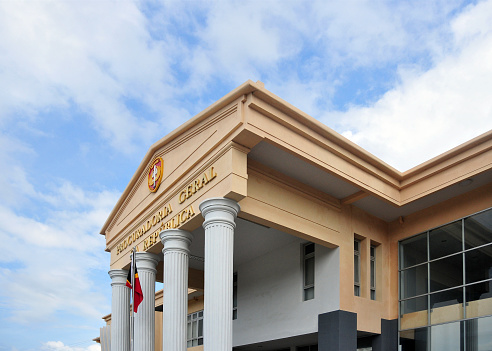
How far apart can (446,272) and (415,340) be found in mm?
2535

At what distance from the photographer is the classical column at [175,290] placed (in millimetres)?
18000

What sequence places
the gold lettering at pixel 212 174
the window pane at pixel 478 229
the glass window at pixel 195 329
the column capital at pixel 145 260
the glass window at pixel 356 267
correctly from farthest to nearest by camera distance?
1. the glass window at pixel 195 329
2. the column capital at pixel 145 260
3. the glass window at pixel 356 267
4. the window pane at pixel 478 229
5. the gold lettering at pixel 212 174

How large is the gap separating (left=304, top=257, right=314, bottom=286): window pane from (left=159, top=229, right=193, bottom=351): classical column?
4.45 meters

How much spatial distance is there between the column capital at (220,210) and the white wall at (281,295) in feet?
15.3

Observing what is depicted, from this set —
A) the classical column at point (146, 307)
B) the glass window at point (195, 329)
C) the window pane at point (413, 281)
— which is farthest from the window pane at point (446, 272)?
the glass window at point (195, 329)

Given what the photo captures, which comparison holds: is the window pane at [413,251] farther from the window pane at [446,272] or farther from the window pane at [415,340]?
the window pane at [415,340]

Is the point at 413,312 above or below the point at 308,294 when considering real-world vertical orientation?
below

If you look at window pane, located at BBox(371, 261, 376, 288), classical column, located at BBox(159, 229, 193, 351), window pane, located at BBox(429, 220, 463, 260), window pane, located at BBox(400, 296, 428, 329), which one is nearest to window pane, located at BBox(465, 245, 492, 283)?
window pane, located at BBox(429, 220, 463, 260)

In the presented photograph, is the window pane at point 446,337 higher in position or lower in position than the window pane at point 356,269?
lower

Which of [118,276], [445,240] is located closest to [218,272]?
[445,240]

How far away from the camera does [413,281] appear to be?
2011 centimetres

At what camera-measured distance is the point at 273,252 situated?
897 inches

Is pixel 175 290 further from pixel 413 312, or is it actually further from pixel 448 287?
pixel 448 287

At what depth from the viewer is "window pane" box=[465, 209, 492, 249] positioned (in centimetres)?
1791
